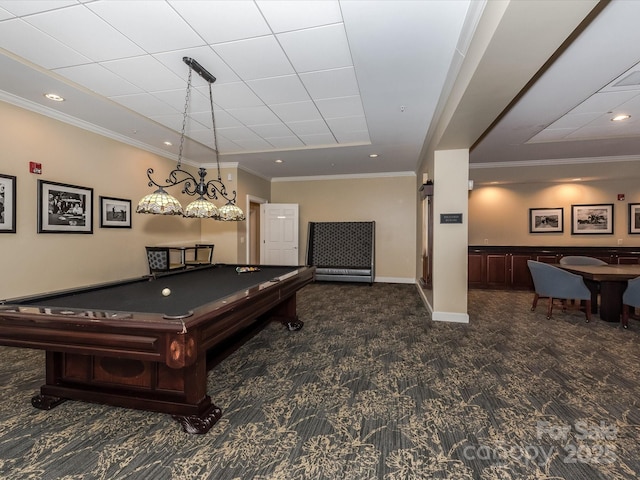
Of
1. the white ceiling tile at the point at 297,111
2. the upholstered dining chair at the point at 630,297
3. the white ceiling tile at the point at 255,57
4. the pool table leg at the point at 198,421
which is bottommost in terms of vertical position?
the pool table leg at the point at 198,421

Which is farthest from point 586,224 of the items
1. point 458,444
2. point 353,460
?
point 353,460

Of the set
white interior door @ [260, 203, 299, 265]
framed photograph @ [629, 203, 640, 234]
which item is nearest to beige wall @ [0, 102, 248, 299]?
white interior door @ [260, 203, 299, 265]

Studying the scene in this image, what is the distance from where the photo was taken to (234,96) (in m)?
3.37

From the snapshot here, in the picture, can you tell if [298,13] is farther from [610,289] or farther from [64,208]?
[610,289]

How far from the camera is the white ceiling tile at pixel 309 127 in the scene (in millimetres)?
4195

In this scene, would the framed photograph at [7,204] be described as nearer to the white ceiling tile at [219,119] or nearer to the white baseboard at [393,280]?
the white ceiling tile at [219,119]

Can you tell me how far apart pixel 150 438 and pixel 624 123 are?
21.0ft

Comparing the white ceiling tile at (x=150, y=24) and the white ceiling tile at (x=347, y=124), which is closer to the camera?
the white ceiling tile at (x=150, y=24)

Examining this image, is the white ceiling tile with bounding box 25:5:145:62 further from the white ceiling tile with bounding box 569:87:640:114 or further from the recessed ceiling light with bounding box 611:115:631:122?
the recessed ceiling light with bounding box 611:115:631:122

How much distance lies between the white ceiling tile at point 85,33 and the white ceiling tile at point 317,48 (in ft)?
4.36

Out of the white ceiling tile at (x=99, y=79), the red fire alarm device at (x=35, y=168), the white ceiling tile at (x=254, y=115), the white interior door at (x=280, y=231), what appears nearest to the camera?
the white ceiling tile at (x=99, y=79)

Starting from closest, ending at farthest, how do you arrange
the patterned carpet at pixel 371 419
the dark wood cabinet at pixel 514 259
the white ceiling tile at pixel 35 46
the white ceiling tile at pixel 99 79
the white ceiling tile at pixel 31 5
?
the patterned carpet at pixel 371 419
the white ceiling tile at pixel 31 5
the white ceiling tile at pixel 35 46
the white ceiling tile at pixel 99 79
the dark wood cabinet at pixel 514 259

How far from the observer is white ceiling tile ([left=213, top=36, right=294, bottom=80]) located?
244 centimetres

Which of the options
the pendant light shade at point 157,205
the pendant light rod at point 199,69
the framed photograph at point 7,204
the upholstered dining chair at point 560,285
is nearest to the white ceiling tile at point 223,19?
the pendant light rod at point 199,69
